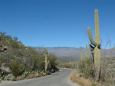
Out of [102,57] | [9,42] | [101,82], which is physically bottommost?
[101,82]

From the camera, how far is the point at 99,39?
76.2 feet

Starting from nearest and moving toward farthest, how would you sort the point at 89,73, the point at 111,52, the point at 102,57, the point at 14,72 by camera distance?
the point at 111,52
the point at 102,57
the point at 89,73
the point at 14,72

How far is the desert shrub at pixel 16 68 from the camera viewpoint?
129ft

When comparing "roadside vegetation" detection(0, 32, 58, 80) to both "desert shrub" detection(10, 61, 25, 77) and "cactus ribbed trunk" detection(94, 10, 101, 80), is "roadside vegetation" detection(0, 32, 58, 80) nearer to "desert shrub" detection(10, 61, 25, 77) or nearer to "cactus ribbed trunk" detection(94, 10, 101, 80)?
"desert shrub" detection(10, 61, 25, 77)

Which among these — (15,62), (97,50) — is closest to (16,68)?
(15,62)

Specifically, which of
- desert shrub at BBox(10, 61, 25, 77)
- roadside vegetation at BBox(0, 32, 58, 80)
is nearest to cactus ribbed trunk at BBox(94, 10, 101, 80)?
roadside vegetation at BBox(0, 32, 58, 80)

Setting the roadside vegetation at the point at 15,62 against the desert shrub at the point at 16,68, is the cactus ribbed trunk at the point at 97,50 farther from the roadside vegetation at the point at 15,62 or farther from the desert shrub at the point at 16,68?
the desert shrub at the point at 16,68

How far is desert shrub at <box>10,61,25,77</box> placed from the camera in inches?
1542

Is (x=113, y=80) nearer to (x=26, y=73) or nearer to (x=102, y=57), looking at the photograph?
(x=102, y=57)

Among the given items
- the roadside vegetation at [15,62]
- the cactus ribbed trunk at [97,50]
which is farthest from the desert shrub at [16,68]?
the cactus ribbed trunk at [97,50]

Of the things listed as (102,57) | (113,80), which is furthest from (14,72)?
(113,80)

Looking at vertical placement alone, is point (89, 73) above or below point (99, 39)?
below

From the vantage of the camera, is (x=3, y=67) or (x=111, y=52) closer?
(x=111, y=52)

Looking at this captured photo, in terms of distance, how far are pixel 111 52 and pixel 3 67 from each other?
20647 mm
